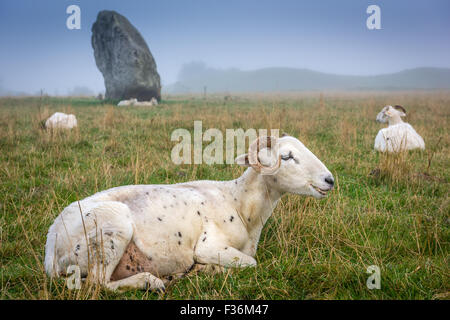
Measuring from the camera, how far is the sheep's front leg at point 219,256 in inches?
145

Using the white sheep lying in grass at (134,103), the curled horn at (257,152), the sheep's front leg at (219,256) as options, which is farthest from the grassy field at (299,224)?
the white sheep lying in grass at (134,103)

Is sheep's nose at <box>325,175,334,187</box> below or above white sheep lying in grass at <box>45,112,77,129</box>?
below

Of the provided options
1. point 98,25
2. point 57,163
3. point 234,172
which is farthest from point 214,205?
point 98,25

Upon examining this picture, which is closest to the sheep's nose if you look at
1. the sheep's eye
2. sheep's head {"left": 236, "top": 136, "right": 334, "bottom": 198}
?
sheep's head {"left": 236, "top": 136, "right": 334, "bottom": 198}

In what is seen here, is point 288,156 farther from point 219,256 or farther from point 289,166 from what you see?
point 219,256

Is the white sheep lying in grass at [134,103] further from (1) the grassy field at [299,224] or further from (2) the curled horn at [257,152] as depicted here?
(2) the curled horn at [257,152]

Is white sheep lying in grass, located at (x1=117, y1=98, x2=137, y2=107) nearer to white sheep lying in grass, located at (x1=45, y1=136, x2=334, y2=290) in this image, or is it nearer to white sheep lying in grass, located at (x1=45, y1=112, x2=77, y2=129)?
white sheep lying in grass, located at (x1=45, y1=112, x2=77, y2=129)

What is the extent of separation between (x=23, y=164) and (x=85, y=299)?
5895mm

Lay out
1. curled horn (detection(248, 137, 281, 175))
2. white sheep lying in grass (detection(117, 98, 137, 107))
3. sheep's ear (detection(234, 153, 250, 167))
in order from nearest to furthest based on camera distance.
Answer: curled horn (detection(248, 137, 281, 175)) < sheep's ear (detection(234, 153, 250, 167)) < white sheep lying in grass (detection(117, 98, 137, 107))

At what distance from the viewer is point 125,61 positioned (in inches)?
1172

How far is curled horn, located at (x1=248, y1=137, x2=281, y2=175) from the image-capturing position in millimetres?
3780

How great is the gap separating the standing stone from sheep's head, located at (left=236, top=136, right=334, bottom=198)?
88.9ft

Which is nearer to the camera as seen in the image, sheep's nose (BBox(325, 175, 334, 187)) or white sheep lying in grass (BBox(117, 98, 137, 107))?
sheep's nose (BBox(325, 175, 334, 187))
